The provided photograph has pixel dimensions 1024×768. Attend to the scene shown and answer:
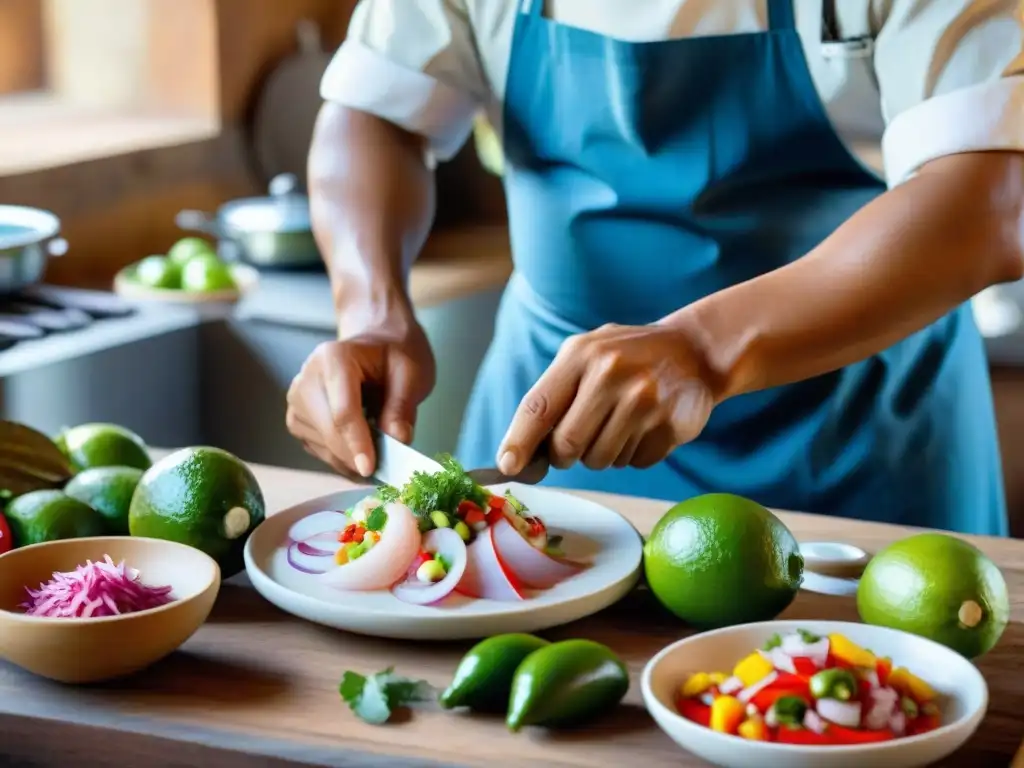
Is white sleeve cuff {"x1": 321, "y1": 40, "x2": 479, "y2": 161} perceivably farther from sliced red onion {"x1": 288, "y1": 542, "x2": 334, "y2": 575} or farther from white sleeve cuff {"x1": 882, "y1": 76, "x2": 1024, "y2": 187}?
sliced red onion {"x1": 288, "y1": 542, "x2": 334, "y2": 575}

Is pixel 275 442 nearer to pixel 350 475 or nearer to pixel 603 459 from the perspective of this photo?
pixel 350 475

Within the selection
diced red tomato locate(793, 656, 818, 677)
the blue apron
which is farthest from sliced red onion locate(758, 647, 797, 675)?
the blue apron

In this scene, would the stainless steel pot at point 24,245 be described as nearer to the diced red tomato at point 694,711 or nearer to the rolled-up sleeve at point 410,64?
the rolled-up sleeve at point 410,64

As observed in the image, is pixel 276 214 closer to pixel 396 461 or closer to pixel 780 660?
pixel 396 461

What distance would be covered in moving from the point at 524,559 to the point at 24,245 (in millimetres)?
1468

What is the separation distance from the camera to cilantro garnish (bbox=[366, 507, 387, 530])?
115 centimetres

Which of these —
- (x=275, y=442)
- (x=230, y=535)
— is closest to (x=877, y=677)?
A: (x=230, y=535)

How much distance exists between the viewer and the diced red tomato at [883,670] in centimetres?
91

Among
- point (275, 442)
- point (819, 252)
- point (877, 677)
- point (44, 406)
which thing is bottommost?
point (275, 442)

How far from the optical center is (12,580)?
42.1 inches

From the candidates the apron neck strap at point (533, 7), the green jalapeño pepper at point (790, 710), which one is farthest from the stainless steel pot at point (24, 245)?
the green jalapeño pepper at point (790, 710)

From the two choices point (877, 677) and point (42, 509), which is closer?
Result: point (877, 677)

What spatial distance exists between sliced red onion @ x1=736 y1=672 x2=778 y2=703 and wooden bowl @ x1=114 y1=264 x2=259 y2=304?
1.92 m

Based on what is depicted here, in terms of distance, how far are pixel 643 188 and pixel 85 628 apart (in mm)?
852
